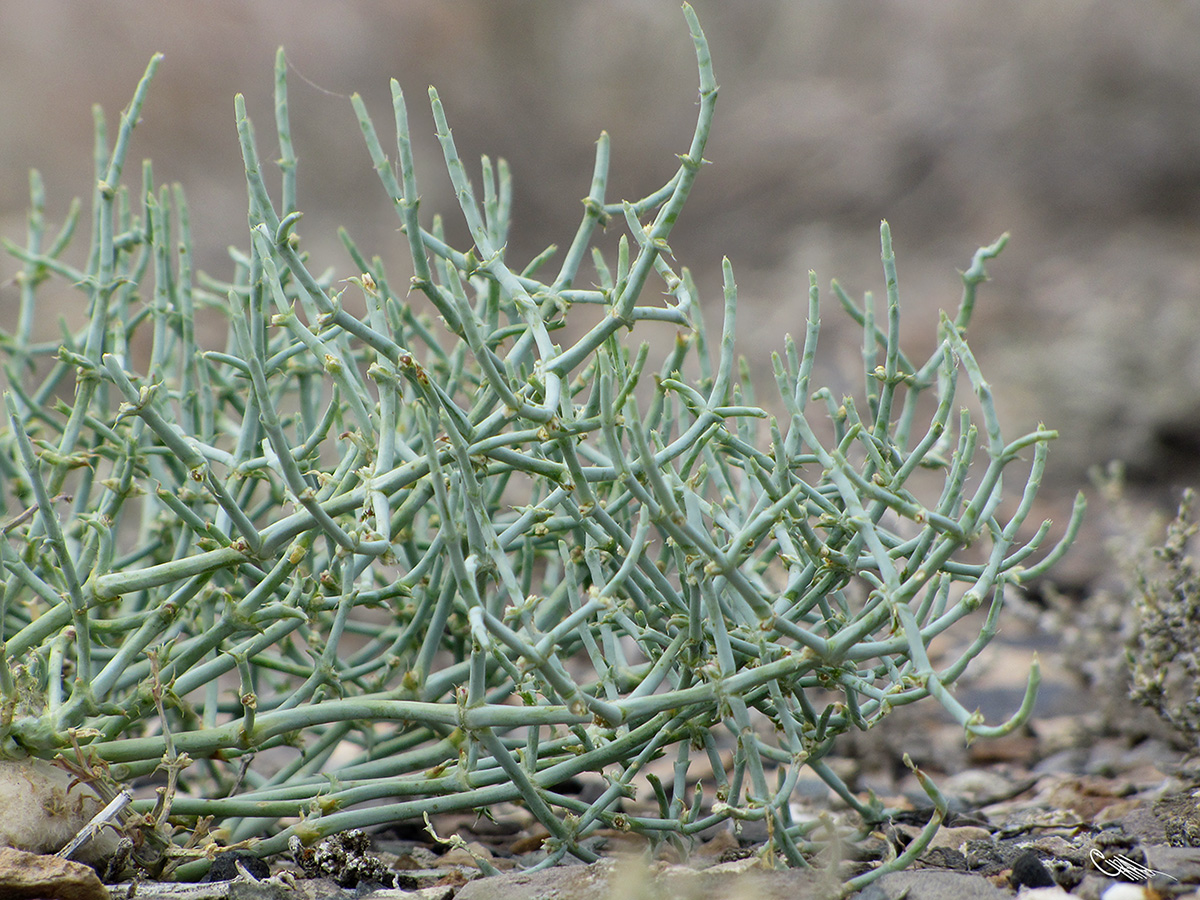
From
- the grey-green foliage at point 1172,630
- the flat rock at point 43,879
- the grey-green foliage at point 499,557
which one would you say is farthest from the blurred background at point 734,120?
the flat rock at point 43,879

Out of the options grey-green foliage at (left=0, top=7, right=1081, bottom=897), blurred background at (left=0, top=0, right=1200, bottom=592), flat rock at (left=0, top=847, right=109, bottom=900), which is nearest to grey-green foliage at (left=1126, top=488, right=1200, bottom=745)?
grey-green foliage at (left=0, top=7, right=1081, bottom=897)

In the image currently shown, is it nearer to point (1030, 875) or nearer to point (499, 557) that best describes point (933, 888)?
point (1030, 875)

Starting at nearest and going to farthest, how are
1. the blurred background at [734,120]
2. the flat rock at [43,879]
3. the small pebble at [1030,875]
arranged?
the flat rock at [43,879] → the small pebble at [1030,875] → the blurred background at [734,120]

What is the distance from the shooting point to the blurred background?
4.70m

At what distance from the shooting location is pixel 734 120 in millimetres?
5633

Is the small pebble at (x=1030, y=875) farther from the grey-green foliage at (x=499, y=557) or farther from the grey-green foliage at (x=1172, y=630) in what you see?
the grey-green foliage at (x=1172, y=630)

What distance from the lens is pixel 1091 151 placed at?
478 centimetres

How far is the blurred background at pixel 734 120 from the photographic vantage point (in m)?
4.70

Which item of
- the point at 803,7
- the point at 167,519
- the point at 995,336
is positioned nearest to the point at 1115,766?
the point at 167,519

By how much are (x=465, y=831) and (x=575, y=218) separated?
4503mm

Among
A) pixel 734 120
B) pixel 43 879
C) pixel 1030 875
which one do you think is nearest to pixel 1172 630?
pixel 1030 875

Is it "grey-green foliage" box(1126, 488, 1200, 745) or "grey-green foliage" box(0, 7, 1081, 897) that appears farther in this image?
"grey-green foliage" box(1126, 488, 1200, 745)

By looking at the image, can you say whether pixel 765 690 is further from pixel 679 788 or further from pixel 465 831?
pixel 465 831

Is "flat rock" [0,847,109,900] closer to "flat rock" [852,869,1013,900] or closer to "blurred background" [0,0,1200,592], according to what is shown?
"flat rock" [852,869,1013,900]
